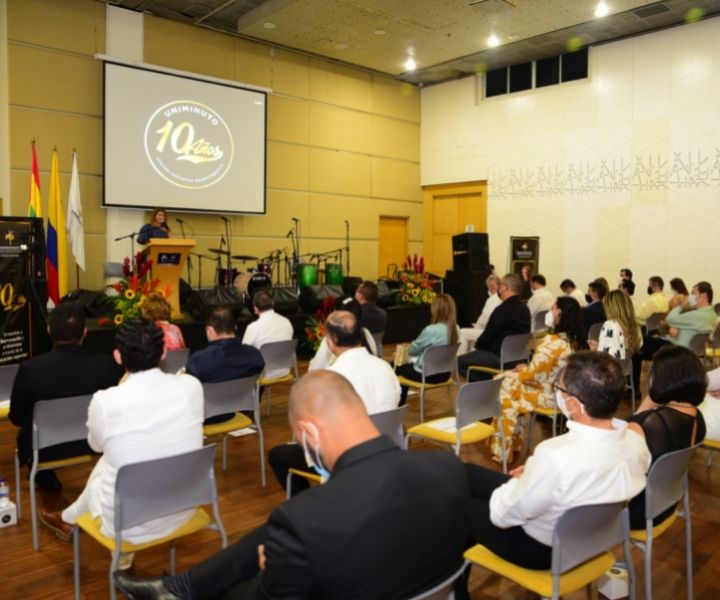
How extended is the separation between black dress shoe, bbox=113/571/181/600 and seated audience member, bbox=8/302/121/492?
4.36 feet

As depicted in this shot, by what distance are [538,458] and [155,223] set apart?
700 cm

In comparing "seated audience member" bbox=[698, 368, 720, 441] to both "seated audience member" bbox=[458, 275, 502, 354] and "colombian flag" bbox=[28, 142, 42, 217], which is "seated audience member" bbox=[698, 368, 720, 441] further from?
"colombian flag" bbox=[28, 142, 42, 217]

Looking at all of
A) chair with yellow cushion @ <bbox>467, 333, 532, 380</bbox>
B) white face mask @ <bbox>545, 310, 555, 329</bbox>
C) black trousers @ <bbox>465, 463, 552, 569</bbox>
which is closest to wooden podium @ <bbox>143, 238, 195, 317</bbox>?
chair with yellow cushion @ <bbox>467, 333, 532, 380</bbox>

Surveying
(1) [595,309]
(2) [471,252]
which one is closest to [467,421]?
(1) [595,309]

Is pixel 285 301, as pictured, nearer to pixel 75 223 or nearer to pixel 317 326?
pixel 317 326

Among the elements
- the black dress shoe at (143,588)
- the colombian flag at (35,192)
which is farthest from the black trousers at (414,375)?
the colombian flag at (35,192)

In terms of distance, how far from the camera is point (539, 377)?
4.34 m

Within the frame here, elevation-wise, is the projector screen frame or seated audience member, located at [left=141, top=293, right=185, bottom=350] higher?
the projector screen frame

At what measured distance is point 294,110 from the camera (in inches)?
445

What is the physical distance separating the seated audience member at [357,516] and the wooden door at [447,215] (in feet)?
37.5

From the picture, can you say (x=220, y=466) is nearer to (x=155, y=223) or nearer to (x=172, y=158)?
(x=155, y=223)

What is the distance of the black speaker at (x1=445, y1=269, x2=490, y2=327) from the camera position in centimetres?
1139

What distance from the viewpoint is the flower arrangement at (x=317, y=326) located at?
812 cm

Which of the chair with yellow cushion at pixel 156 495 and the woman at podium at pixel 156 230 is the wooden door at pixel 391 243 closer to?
the woman at podium at pixel 156 230
